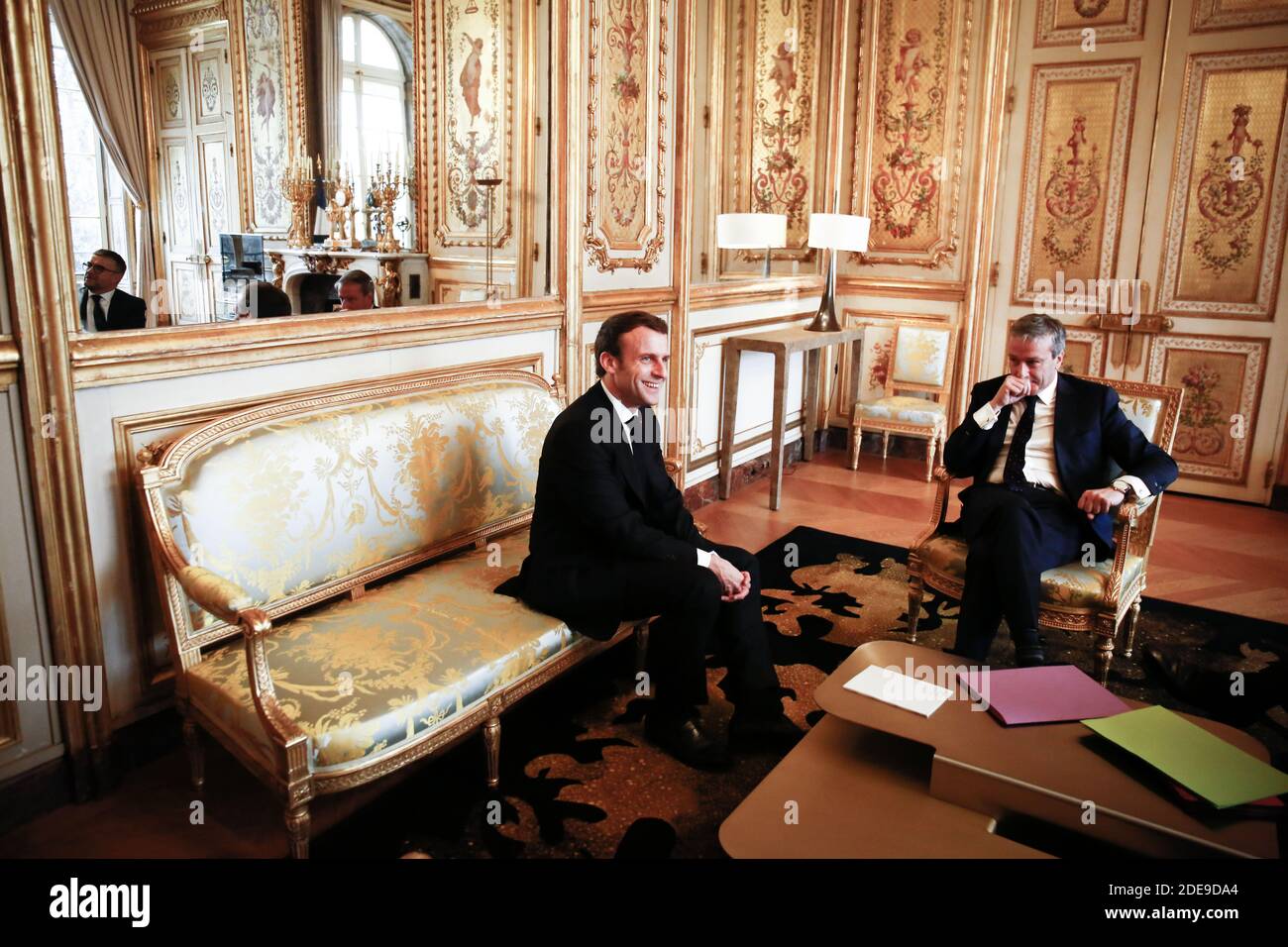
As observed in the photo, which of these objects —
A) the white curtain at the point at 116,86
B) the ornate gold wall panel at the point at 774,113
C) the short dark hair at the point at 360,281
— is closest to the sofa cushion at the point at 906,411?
the ornate gold wall panel at the point at 774,113

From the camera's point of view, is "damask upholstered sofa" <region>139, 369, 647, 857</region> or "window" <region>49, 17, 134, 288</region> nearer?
"damask upholstered sofa" <region>139, 369, 647, 857</region>

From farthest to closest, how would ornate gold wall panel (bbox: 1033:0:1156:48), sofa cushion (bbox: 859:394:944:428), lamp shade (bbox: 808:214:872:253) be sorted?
sofa cushion (bbox: 859:394:944:428), lamp shade (bbox: 808:214:872:253), ornate gold wall panel (bbox: 1033:0:1156:48)

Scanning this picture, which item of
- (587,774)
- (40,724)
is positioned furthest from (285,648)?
(587,774)

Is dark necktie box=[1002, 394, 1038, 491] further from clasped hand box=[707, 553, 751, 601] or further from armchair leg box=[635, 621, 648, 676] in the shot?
armchair leg box=[635, 621, 648, 676]

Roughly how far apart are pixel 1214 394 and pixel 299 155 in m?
4.64

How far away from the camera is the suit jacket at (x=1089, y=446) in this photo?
2.75m

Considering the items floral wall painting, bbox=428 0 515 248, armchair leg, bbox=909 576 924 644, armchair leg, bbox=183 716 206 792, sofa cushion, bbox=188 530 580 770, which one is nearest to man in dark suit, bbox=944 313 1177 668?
armchair leg, bbox=909 576 924 644

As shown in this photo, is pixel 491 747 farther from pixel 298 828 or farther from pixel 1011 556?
pixel 1011 556

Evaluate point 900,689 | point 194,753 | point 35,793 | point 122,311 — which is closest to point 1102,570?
point 900,689

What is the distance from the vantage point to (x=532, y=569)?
2395 millimetres

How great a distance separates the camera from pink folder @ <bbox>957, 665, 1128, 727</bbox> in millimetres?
1937
